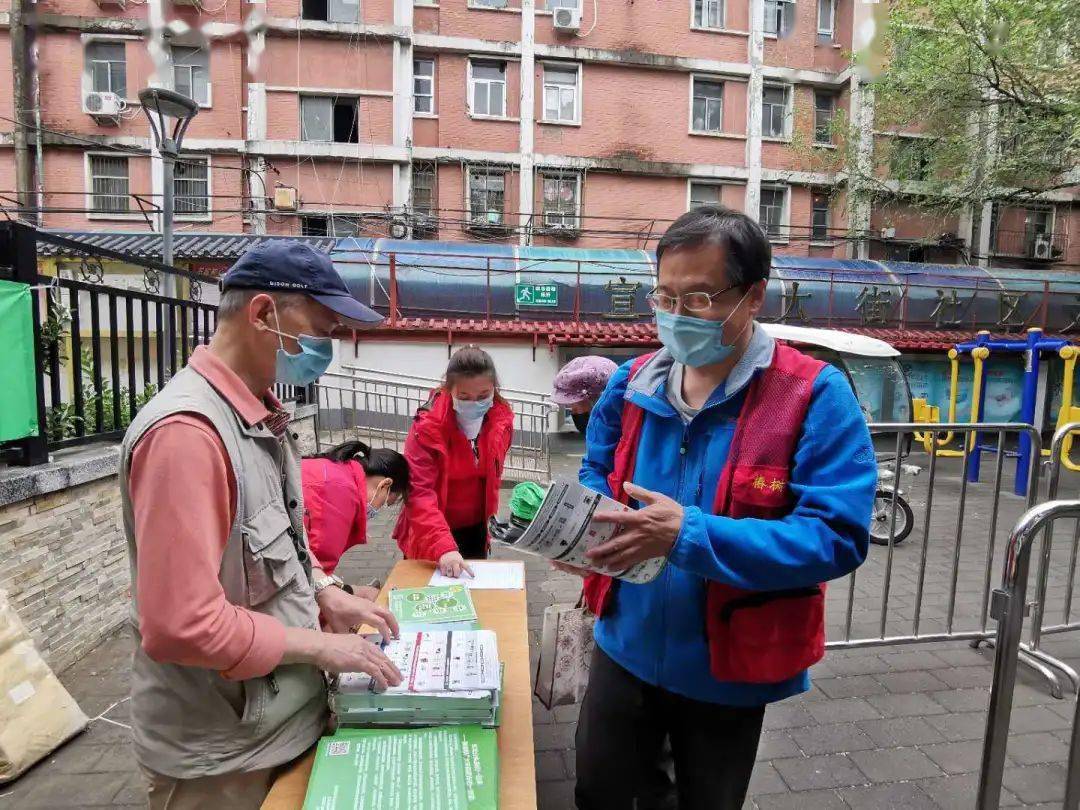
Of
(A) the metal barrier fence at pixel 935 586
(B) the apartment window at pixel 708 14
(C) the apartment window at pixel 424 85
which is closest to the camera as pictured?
(A) the metal barrier fence at pixel 935 586

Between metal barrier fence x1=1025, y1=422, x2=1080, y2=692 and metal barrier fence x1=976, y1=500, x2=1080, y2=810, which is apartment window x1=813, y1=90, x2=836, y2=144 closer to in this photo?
metal barrier fence x1=1025, y1=422, x2=1080, y2=692

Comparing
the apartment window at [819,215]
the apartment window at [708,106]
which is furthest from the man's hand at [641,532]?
the apartment window at [819,215]

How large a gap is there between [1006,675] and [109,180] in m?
20.3

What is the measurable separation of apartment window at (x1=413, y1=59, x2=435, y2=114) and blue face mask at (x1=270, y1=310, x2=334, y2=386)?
1799 centimetres

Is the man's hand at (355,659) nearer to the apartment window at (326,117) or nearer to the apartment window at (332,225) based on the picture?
the apartment window at (332,225)

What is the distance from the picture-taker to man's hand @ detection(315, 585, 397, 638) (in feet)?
5.49

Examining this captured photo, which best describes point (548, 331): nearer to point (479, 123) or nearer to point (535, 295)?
point (535, 295)

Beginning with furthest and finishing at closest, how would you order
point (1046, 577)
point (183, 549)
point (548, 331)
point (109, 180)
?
point (109, 180), point (548, 331), point (1046, 577), point (183, 549)

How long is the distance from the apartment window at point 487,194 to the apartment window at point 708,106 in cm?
597

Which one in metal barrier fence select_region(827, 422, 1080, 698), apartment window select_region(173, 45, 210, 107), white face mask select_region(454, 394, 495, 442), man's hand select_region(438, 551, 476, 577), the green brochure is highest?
apartment window select_region(173, 45, 210, 107)

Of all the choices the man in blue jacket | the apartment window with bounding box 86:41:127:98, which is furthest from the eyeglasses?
the apartment window with bounding box 86:41:127:98

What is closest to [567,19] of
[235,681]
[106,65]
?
[106,65]

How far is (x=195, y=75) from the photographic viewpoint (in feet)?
54.4

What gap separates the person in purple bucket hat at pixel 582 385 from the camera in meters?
3.35
